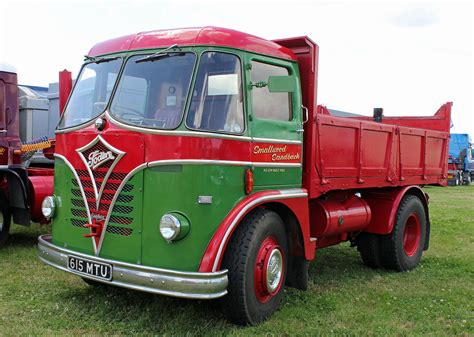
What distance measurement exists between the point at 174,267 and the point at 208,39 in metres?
1.88

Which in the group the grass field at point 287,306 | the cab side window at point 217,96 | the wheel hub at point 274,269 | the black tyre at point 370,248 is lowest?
A: the grass field at point 287,306

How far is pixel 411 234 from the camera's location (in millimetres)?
7422

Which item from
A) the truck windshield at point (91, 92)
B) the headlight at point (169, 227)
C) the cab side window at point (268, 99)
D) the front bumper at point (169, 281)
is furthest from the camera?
the truck windshield at point (91, 92)

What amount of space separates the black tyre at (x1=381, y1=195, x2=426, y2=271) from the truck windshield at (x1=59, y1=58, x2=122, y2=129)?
4.12m

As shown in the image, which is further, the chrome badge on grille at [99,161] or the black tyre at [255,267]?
the chrome badge on grille at [99,161]

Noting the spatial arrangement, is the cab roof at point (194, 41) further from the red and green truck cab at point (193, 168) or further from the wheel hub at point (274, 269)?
the wheel hub at point (274, 269)

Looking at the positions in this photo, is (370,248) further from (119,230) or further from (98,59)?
(98,59)

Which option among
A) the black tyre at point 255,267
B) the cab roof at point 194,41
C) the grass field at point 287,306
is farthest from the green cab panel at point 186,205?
the cab roof at point 194,41

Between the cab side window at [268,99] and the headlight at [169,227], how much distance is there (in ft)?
3.85

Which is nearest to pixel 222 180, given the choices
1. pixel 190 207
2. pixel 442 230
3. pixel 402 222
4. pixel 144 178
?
pixel 190 207

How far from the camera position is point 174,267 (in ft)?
13.4

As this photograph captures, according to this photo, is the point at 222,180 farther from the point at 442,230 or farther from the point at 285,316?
the point at 442,230

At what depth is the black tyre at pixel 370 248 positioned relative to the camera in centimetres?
690

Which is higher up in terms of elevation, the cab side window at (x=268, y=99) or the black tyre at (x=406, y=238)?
the cab side window at (x=268, y=99)
